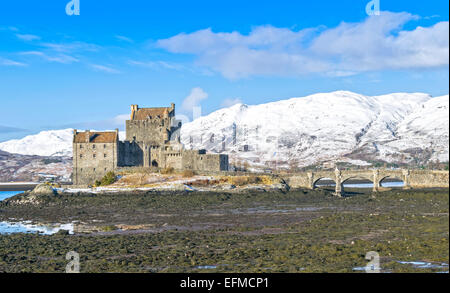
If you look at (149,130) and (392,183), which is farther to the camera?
(392,183)

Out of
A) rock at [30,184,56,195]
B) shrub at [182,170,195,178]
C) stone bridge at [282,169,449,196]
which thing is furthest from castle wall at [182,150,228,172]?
rock at [30,184,56,195]

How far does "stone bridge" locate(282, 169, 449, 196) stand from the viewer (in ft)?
257

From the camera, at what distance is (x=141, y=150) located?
90.1 meters

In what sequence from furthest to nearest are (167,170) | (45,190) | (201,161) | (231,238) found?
(201,161)
(167,170)
(45,190)
(231,238)

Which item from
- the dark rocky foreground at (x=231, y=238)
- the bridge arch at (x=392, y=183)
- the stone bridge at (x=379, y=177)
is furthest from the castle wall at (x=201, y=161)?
the dark rocky foreground at (x=231, y=238)

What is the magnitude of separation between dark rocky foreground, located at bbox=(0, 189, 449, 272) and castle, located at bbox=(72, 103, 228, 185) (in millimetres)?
24034

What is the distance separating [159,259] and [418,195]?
4397cm

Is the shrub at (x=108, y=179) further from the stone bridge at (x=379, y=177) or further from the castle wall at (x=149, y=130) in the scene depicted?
the stone bridge at (x=379, y=177)

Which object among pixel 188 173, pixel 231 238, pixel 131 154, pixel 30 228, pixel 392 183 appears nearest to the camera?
pixel 231 238

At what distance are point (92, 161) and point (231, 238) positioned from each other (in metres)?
55.6

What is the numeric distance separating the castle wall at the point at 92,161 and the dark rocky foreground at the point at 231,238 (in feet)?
77.6

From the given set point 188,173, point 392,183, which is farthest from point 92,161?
point 392,183

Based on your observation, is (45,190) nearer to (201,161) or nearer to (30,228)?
(201,161)
